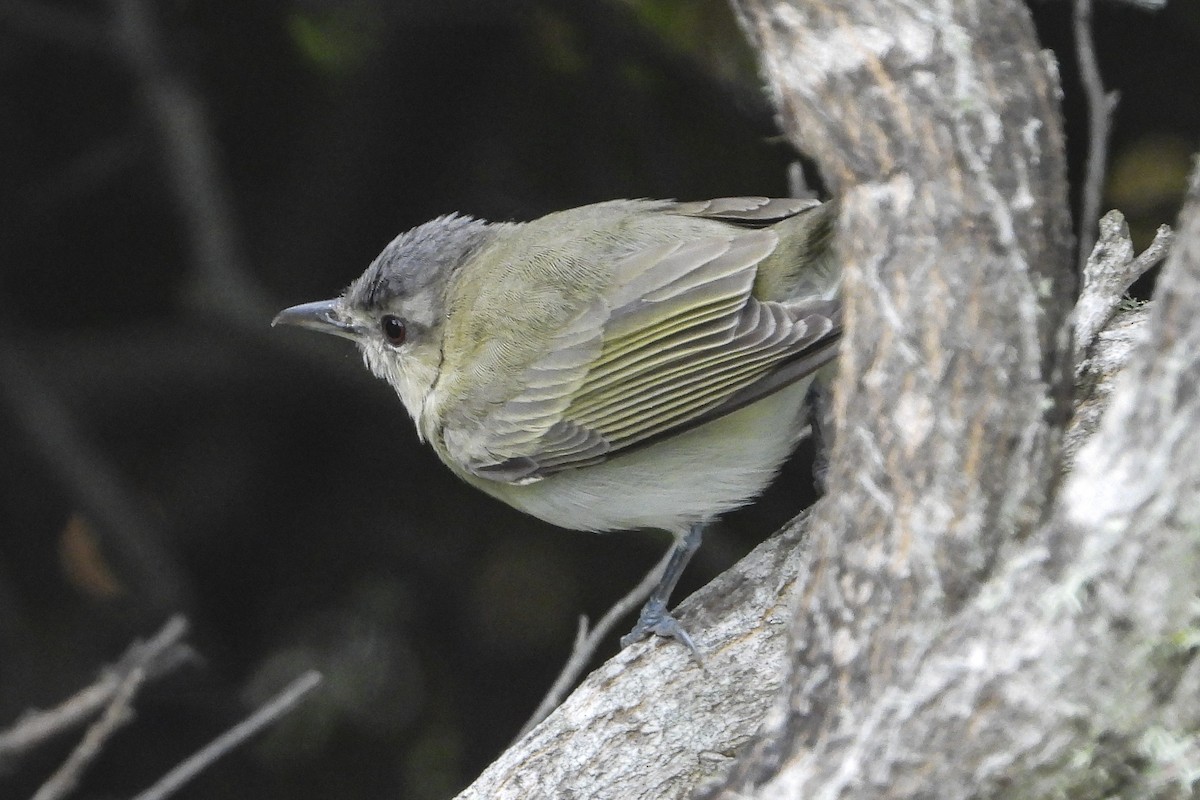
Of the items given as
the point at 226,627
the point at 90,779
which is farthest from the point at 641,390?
the point at 90,779

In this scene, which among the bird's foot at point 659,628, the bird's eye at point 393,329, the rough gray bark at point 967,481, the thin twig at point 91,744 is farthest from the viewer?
the bird's eye at point 393,329

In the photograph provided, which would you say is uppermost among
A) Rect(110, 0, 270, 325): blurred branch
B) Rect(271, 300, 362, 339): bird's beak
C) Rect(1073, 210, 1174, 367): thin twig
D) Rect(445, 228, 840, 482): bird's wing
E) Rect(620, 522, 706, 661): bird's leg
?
Rect(110, 0, 270, 325): blurred branch

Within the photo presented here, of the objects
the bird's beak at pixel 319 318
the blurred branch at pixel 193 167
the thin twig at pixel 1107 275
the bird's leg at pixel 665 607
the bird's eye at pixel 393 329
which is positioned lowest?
the bird's leg at pixel 665 607

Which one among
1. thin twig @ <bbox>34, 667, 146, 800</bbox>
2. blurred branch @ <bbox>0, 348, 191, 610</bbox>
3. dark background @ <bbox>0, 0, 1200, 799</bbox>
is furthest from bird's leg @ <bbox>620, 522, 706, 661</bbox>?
blurred branch @ <bbox>0, 348, 191, 610</bbox>

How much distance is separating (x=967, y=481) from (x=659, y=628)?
4.08ft

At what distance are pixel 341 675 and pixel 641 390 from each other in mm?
2291

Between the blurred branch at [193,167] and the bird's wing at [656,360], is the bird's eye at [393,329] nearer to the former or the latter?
the bird's wing at [656,360]

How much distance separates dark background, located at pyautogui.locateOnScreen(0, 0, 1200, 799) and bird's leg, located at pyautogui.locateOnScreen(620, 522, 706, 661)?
3.97ft

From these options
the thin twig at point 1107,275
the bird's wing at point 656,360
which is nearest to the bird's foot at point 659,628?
the bird's wing at point 656,360

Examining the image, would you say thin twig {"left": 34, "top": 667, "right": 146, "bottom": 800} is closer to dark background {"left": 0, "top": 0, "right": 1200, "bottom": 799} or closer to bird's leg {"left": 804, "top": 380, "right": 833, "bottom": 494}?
bird's leg {"left": 804, "top": 380, "right": 833, "bottom": 494}

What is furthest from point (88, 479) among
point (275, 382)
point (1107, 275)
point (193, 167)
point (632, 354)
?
point (1107, 275)

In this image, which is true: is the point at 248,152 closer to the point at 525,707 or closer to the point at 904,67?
the point at 525,707

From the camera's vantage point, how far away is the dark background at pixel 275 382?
4801 mm

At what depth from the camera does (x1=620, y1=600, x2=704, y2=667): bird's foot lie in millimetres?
2957
